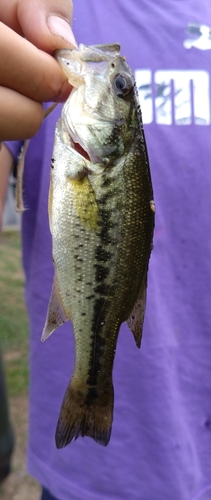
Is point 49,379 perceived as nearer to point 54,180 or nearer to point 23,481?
point 54,180

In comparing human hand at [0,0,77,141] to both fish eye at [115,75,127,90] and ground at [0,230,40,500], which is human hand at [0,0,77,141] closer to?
fish eye at [115,75,127,90]

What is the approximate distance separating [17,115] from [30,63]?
0.36 feet

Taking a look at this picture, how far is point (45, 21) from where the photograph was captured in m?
1.00

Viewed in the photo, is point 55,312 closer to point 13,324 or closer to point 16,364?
point 16,364

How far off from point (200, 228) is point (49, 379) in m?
0.77

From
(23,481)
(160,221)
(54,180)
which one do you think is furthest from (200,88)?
(23,481)

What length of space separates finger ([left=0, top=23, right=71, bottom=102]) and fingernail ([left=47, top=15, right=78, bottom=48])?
0.05m

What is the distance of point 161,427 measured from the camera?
160cm

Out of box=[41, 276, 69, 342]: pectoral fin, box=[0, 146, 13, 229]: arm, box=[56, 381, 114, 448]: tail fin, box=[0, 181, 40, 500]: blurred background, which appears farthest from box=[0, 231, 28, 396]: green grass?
box=[41, 276, 69, 342]: pectoral fin

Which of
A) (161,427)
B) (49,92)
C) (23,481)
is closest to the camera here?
(49,92)

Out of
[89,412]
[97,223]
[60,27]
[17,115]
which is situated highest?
[60,27]

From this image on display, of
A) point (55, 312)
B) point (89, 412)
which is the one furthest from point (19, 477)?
point (55, 312)

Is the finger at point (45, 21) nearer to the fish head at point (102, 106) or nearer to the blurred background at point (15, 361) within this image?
the fish head at point (102, 106)

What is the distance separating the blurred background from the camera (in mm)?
2830
